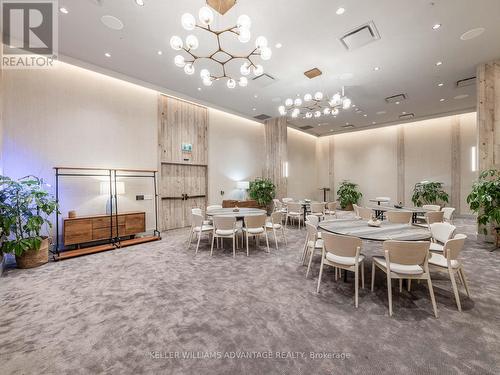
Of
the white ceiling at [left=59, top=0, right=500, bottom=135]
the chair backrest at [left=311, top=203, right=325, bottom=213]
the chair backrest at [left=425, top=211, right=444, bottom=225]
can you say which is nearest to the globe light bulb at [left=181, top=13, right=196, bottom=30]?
the white ceiling at [left=59, top=0, right=500, bottom=135]

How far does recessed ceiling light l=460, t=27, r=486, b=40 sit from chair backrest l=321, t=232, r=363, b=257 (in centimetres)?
472

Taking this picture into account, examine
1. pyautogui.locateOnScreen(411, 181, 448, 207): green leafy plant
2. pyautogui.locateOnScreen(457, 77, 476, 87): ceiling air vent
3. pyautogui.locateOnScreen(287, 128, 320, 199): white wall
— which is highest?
pyautogui.locateOnScreen(457, 77, 476, 87): ceiling air vent

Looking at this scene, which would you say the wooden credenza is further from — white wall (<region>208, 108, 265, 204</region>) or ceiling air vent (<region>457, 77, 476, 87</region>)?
ceiling air vent (<region>457, 77, 476, 87</region>)

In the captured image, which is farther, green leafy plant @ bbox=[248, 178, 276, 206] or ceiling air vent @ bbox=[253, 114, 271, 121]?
ceiling air vent @ bbox=[253, 114, 271, 121]

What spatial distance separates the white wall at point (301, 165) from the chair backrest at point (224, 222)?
7.03 meters

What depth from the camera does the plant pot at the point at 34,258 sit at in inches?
149

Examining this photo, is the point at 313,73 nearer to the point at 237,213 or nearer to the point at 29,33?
the point at 237,213

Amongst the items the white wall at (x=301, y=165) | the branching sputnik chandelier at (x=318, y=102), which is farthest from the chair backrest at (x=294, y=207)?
the white wall at (x=301, y=165)

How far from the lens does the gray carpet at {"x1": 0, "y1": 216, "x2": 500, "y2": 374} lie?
69.9 inches

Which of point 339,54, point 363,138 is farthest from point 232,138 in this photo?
point 363,138

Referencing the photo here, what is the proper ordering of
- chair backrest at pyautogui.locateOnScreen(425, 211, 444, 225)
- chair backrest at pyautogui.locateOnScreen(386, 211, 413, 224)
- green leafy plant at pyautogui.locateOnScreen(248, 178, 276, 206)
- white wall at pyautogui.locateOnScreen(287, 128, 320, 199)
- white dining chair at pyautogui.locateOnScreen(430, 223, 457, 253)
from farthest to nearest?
white wall at pyautogui.locateOnScreen(287, 128, 320, 199) → green leafy plant at pyautogui.locateOnScreen(248, 178, 276, 206) → chair backrest at pyautogui.locateOnScreen(425, 211, 444, 225) → chair backrest at pyautogui.locateOnScreen(386, 211, 413, 224) → white dining chair at pyautogui.locateOnScreen(430, 223, 457, 253)

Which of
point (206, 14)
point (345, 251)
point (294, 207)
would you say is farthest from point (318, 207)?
point (206, 14)

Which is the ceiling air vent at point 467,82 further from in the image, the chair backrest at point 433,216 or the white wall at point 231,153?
the white wall at point 231,153

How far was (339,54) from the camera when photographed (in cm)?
464
